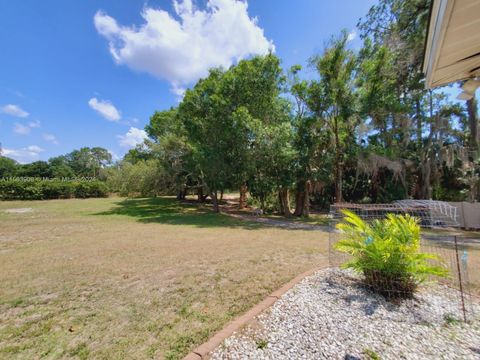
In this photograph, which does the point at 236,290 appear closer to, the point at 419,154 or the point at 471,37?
the point at 471,37

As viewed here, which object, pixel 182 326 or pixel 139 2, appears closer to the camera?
pixel 182 326

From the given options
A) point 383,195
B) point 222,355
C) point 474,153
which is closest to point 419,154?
point 474,153

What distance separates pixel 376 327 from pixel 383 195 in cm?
1406

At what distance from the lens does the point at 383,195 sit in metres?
13.7

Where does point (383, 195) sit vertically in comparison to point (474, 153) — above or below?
below

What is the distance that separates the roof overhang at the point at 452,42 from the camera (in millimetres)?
1418

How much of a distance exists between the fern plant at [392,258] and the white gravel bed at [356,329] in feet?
0.55

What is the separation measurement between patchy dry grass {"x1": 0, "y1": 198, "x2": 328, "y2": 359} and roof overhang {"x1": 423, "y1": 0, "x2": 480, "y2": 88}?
10.4 ft

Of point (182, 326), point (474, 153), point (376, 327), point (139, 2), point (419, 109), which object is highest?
point (139, 2)

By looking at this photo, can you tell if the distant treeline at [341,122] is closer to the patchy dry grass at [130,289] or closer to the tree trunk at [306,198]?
the tree trunk at [306,198]

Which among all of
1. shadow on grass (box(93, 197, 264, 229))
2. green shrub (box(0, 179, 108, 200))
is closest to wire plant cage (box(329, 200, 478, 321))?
shadow on grass (box(93, 197, 264, 229))

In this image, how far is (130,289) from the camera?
314cm

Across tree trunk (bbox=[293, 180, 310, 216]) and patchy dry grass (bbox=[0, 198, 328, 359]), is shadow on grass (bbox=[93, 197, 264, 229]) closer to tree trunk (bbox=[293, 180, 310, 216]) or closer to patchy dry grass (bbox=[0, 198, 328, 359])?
patchy dry grass (bbox=[0, 198, 328, 359])

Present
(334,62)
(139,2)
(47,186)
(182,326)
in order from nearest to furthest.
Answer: (182,326)
(139,2)
(334,62)
(47,186)
